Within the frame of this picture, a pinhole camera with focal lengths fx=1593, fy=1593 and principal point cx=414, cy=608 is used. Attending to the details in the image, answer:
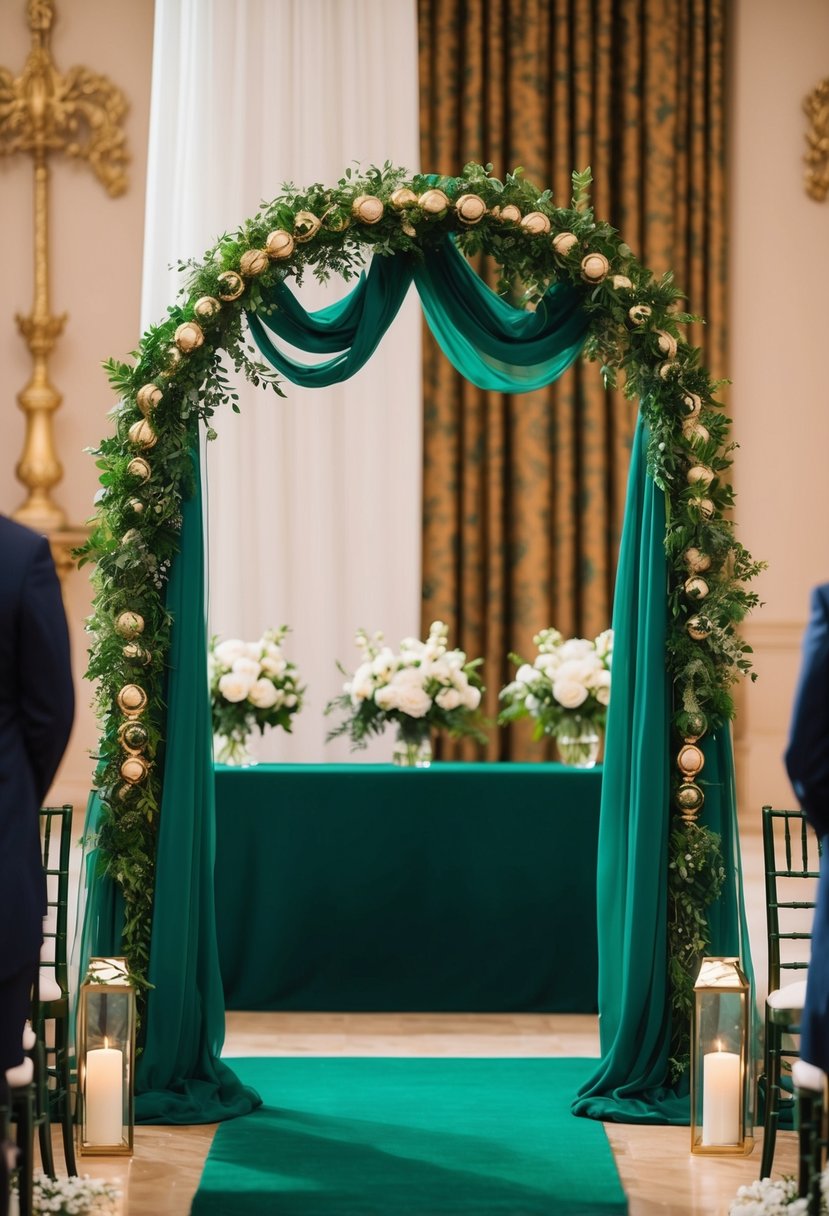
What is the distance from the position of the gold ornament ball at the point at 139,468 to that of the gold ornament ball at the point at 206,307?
0.47 metres

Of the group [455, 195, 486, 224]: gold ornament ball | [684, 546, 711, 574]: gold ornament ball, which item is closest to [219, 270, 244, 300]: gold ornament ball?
[455, 195, 486, 224]: gold ornament ball

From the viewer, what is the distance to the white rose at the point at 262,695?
20.0 ft

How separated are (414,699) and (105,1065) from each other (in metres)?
2.13

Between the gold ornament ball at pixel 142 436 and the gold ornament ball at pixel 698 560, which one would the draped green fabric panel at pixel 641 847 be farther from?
the gold ornament ball at pixel 142 436

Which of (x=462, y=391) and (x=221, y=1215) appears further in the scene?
(x=462, y=391)

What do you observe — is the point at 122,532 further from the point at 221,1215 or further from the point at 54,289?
the point at 54,289

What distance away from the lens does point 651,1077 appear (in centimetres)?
481

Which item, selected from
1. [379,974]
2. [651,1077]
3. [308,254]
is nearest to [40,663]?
[308,254]

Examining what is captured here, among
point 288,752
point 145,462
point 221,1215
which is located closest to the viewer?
point 221,1215

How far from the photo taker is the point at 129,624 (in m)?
4.71

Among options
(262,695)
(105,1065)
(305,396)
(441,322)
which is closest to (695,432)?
(441,322)

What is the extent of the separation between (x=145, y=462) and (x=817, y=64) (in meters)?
5.06

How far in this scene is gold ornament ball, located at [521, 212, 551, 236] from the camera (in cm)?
481

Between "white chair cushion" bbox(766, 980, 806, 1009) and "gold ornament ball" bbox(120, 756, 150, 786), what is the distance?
1.92 meters
